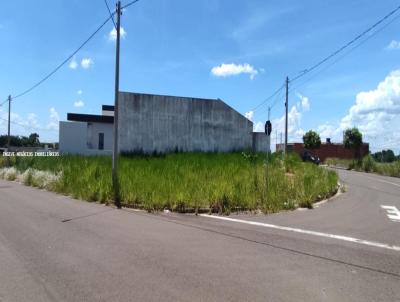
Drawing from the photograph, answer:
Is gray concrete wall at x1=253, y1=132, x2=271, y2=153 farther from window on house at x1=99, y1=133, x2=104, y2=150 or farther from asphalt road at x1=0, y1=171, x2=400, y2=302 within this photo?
asphalt road at x1=0, y1=171, x2=400, y2=302

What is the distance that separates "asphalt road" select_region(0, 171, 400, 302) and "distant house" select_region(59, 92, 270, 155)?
2610cm

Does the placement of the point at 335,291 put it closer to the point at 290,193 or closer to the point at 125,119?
the point at 290,193

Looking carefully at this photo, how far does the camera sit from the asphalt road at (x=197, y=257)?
6.01 m

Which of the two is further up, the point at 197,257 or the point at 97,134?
the point at 97,134

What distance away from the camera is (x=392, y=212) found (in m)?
14.4

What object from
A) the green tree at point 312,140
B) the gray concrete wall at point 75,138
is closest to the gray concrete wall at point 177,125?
the gray concrete wall at point 75,138

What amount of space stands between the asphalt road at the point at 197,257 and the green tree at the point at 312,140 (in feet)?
217

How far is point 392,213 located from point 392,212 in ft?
0.87

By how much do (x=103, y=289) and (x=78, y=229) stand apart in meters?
4.94

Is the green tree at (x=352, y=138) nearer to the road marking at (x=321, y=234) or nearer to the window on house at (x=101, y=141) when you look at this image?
the window on house at (x=101, y=141)

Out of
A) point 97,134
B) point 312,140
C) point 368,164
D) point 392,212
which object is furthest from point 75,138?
point 312,140

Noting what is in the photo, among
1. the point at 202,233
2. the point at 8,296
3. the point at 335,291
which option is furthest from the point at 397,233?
the point at 8,296

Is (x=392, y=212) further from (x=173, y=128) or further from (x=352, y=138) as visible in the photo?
(x=352, y=138)

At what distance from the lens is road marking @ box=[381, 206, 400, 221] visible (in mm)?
13145
